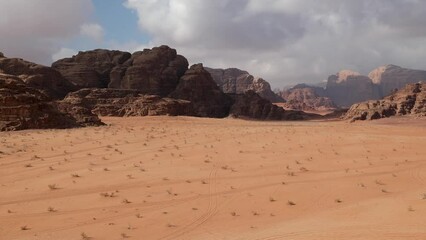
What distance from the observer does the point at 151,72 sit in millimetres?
66812

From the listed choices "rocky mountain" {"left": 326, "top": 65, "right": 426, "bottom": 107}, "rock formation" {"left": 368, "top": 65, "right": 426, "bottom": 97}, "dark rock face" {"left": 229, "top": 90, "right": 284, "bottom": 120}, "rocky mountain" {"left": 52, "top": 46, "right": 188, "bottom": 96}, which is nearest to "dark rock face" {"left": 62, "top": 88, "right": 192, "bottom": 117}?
"rocky mountain" {"left": 52, "top": 46, "right": 188, "bottom": 96}

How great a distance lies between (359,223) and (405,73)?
6699 inches

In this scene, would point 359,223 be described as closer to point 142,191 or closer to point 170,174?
point 142,191

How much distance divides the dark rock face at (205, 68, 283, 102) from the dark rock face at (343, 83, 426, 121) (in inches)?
1795

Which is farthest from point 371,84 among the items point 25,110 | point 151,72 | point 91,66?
point 25,110

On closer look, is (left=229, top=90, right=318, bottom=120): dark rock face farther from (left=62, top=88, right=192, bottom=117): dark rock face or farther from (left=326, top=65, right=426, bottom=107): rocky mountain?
(left=326, top=65, right=426, bottom=107): rocky mountain

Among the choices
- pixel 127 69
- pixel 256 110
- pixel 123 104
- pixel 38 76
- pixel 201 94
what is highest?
pixel 127 69

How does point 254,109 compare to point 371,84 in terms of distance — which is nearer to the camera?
point 254,109

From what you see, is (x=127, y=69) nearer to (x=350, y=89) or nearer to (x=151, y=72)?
(x=151, y=72)

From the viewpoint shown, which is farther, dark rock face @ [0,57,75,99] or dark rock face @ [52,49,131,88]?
dark rock face @ [52,49,131,88]

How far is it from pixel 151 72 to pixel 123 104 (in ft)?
58.2

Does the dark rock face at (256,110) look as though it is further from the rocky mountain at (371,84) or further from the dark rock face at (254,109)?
the rocky mountain at (371,84)

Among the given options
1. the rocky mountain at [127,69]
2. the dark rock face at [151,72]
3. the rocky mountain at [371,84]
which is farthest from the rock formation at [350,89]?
the rocky mountain at [127,69]

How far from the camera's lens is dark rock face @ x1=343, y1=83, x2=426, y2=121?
196ft
